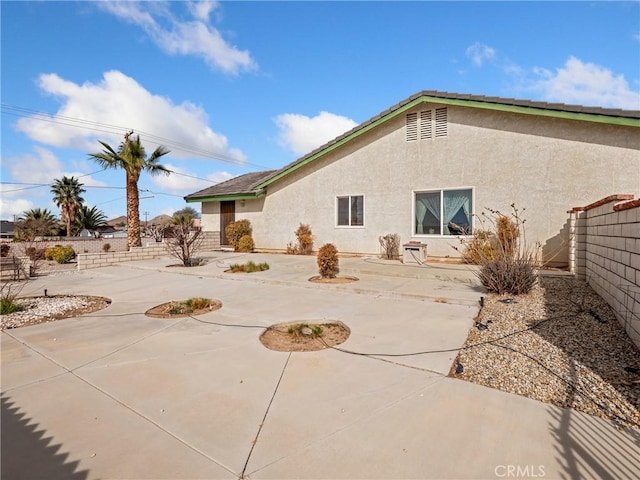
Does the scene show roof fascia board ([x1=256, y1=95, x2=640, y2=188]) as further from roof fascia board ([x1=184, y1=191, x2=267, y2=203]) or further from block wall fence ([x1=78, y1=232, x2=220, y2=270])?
A: block wall fence ([x1=78, y1=232, x2=220, y2=270])

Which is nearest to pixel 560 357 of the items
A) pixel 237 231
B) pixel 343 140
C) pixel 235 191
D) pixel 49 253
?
pixel 343 140

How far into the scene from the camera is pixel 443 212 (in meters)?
11.8

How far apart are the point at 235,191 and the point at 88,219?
30805 millimetres

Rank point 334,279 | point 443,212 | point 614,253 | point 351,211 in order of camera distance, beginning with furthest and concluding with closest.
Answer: point 351,211 → point 443,212 → point 334,279 → point 614,253

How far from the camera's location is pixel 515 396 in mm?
3117

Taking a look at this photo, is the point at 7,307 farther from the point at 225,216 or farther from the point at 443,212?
the point at 225,216

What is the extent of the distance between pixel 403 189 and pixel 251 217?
831 centimetres

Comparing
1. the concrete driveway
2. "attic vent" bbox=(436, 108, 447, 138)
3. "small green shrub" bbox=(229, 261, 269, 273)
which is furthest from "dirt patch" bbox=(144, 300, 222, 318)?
"attic vent" bbox=(436, 108, 447, 138)

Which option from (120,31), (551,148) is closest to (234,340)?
A: (551,148)

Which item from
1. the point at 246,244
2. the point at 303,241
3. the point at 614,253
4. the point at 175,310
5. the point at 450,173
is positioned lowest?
the point at 175,310

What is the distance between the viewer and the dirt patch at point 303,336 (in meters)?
4.50

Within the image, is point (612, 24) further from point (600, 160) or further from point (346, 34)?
point (346, 34)

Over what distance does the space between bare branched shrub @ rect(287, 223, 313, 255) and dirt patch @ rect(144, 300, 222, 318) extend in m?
8.03

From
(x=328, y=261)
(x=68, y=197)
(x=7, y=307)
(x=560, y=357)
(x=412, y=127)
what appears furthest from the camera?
(x=68, y=197)
